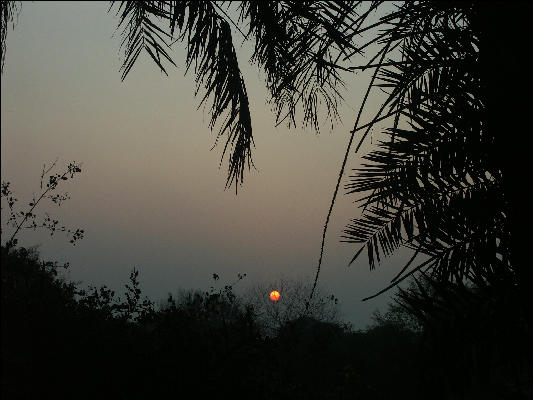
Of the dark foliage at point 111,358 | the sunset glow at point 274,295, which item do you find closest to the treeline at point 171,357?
the dark foliage at point 111,358

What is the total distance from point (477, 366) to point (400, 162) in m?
0.90

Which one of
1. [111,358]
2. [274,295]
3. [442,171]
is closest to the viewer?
[442,171]

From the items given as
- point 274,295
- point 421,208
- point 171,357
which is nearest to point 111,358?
point 171,357

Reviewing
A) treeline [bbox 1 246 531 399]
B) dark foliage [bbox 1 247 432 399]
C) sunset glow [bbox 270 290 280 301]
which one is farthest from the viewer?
sunset glow [bbox 270 290 280 301]

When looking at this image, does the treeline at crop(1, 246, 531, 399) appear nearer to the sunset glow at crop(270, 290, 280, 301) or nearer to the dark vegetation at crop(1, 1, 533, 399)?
the dark vegetation at crop(1, 1, 533, 399)

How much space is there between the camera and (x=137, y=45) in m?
3.10

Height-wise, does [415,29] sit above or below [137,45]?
below

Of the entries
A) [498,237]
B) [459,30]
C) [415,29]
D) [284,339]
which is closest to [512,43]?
[459,30]

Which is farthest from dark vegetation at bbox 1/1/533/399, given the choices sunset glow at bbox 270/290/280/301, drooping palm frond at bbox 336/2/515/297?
sunset glow at bbox 270/290/280/301

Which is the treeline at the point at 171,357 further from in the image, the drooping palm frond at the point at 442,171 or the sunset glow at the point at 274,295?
the sunset glow at the point at 274,295

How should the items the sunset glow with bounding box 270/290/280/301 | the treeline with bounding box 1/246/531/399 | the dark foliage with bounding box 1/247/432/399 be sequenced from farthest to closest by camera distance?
the sunset glow with bounding box 270/290/280/301 → the dark foliage with bounding box 1/247/432/399 → the treeline with bounding box 1/246/531/399

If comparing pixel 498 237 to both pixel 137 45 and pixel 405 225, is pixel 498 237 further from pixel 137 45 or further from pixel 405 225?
pixel 137 45

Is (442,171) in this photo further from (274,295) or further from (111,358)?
(274,295)

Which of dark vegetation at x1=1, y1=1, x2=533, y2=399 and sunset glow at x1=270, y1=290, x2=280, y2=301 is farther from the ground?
sunset glow at x1=270, y1=290, x2=280, y2=301
